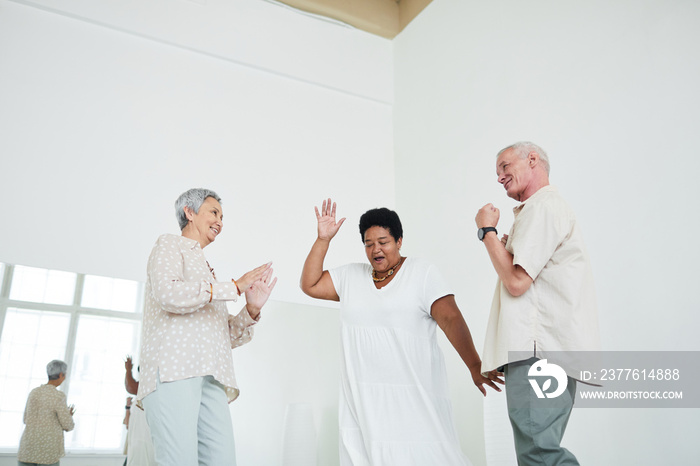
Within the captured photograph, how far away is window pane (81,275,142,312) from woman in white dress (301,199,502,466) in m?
1.72

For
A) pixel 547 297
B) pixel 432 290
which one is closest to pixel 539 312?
pixel 547 297

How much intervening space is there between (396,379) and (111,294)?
7.41 ft

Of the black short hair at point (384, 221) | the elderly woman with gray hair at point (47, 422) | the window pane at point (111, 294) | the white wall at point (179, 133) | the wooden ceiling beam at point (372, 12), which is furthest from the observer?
the wooden ceiling beam at point (372, 12)

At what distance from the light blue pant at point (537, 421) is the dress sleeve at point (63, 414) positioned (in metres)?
2.67

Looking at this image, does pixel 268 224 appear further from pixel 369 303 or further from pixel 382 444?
pixel 382 444

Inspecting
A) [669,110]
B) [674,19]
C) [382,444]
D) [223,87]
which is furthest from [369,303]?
[223,87]

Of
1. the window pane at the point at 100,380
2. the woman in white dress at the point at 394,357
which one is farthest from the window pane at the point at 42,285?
the woman in white dress at the point at 394,357

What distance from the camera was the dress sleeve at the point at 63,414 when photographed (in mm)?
3552

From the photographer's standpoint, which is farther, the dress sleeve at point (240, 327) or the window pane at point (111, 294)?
the window pane at point (111, 294)

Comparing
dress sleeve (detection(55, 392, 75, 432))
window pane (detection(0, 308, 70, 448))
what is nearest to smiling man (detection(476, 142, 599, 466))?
dress sleeve (detection(55, 392, 75, 432))

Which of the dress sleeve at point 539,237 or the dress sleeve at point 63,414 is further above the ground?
the dress sleeve at point 539,237

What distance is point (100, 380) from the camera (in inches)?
146

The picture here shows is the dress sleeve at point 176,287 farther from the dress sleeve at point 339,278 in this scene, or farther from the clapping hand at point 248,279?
the dress sleeve at point 339,278

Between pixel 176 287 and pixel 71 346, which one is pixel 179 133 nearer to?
pixel 71 346
